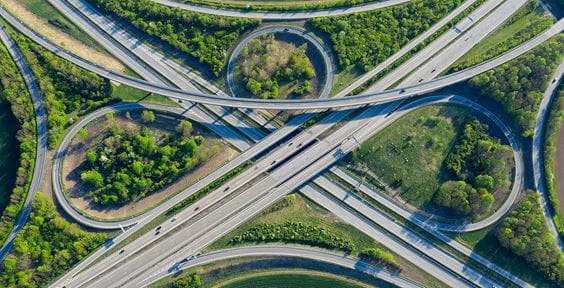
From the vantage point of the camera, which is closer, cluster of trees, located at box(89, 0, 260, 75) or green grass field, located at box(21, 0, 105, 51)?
cluster of trees, located at box(89, 0, 260, 75)

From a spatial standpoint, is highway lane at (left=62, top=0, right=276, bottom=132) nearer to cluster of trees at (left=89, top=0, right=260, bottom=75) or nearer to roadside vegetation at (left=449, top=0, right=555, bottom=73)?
cluster of trees at (left=89, top=0, right=260, bottom=75)

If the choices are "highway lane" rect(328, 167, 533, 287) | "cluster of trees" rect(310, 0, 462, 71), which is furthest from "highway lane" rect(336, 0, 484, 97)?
"highway lane" rect(328, 167, 533, 287)

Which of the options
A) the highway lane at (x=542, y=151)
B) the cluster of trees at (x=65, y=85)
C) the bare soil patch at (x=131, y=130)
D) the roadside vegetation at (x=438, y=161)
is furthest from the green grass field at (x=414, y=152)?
the cluster of trees at (x=65, y=85)

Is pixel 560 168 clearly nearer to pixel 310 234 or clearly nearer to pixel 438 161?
pixel 438 161

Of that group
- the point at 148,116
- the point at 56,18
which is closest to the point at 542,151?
the point at 148,116

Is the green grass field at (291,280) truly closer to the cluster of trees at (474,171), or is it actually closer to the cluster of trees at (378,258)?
the cluster of trees at (378,258)

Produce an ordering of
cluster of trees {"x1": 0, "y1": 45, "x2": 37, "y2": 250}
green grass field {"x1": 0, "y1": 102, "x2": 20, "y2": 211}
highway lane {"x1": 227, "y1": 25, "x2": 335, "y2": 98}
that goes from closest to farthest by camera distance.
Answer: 1. cluster of trees {"x1": 0, "y1": 45, "x2": 37, "y2": 250}
2. green grass field {"x1": 0, "y1": 102, "x2": 20, "y2": 211}
3. highway lane {"x1": 227, "y1": 25, "x2": 335, "y2": 98}
